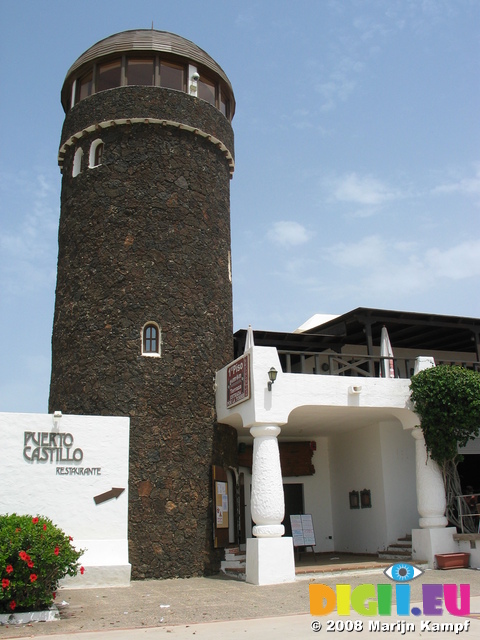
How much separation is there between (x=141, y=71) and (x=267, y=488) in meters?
11.6

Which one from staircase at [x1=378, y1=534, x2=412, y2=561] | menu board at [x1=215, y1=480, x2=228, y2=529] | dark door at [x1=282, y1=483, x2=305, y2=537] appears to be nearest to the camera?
menu board at [x1=215, y1=480, x2=228, y2=529]

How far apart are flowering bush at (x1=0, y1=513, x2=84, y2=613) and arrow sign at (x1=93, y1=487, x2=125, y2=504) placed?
4.10m

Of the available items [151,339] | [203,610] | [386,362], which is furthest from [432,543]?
[151,339]

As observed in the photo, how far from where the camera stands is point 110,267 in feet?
56.6

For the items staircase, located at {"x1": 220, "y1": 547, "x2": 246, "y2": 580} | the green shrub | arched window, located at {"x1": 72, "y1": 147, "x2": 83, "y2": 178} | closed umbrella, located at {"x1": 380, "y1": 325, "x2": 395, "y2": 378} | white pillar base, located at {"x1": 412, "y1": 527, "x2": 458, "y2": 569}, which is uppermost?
arched window, located at {"x1": 72, "y1": 147, "x2": 83, "y2": 178}

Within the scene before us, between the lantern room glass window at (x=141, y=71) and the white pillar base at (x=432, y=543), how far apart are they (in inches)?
537

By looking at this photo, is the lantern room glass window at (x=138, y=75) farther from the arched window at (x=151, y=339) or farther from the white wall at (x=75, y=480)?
the white wall at (x=75, y=480)

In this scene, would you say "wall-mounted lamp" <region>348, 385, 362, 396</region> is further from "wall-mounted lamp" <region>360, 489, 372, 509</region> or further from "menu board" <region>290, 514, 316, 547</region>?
"wall-mounted lamp" <region>360, 489, 372, 509</region>

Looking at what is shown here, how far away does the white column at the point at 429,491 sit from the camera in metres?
16.3

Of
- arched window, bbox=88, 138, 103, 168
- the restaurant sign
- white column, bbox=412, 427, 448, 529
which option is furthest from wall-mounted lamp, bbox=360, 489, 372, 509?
arched window, bbox=88, 138, 103, 168

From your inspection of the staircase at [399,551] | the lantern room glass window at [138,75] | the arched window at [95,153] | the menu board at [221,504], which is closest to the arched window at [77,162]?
the arched window at [95,153]

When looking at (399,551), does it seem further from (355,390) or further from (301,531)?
(355,390)

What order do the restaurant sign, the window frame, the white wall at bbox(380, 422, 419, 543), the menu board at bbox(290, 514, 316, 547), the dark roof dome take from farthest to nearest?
the dark roof dome → the white wall at bbox(380, 422, 419, 543) → the menu board at bbox(290, 514, 316, 547) → the window frame → the restaurant sign

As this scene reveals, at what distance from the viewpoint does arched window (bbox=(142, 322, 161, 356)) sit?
1689 centimetres
